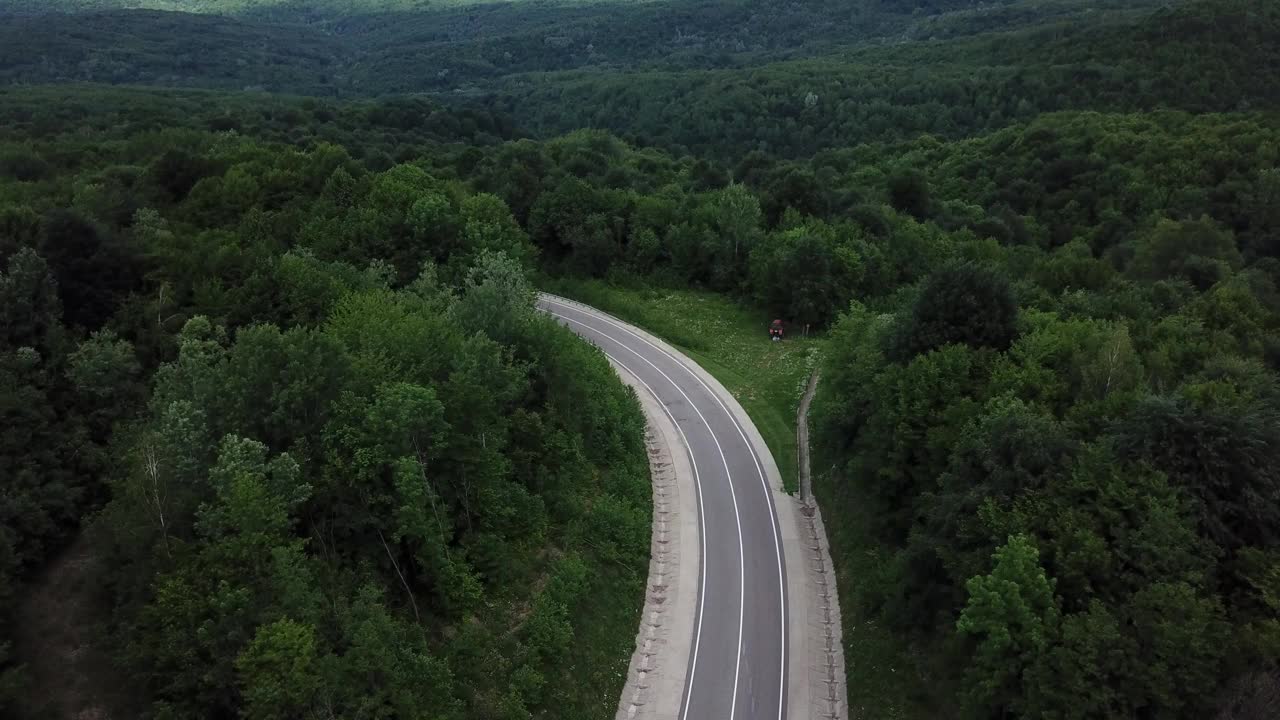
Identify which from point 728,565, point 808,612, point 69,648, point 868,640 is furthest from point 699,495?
point 69,648

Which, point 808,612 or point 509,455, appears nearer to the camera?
point 808,612

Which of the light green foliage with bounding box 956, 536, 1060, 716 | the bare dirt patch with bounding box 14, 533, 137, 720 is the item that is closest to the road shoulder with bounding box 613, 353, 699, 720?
the light green foliage with bounding box 956, 536, 1060, 716

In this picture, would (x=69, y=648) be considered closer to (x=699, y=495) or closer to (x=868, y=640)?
(x=699, y=495)

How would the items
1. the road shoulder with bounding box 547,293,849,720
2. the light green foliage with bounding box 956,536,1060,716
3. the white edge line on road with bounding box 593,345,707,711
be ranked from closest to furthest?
the light green foliage with bounding box 956,536,1060,716
the road shoulder with bounding box 547,293,849,720
the white edge line on road with bounding box 593,345,707,711

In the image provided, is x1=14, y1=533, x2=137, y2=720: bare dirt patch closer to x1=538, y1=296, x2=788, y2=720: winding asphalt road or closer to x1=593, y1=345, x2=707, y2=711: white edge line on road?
x1=538, y1=296, x2=788, y2=720: winding asphalt road

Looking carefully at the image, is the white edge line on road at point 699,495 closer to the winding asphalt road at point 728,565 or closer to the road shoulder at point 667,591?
the winding asphalt road at point 728,565

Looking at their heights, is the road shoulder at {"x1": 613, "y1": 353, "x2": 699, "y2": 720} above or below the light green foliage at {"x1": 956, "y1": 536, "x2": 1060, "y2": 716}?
below

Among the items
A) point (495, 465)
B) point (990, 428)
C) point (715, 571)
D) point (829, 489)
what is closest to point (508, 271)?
point (495, 465)
